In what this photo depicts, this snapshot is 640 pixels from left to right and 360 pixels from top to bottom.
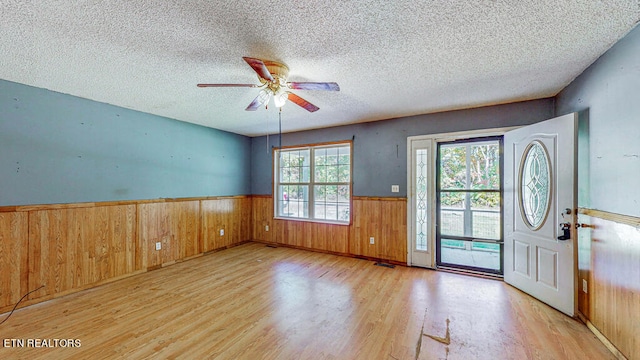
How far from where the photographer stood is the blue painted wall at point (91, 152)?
2633 mm

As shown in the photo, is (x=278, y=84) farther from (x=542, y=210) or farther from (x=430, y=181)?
→ (x=542, y=210)

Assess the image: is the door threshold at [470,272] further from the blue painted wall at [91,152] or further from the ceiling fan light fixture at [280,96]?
the blue painted wall at [91,152]

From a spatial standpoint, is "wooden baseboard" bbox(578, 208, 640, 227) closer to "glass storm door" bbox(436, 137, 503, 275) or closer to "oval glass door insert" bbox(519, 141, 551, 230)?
"oval glass door insert" bbox(519, 141, 551, 230)

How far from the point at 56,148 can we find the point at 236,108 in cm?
211

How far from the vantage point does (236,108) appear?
3.53m

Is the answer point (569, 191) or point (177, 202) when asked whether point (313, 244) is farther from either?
point (569, 191)

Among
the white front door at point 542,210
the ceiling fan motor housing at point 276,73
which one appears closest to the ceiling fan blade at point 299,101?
the ceiling fan motor housing at point 276,73

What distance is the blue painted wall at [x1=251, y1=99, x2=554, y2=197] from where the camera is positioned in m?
3.30

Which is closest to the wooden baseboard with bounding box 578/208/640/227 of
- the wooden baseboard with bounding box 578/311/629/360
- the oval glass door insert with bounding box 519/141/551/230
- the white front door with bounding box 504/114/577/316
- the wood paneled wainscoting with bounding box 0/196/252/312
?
the white front door with bounding box 504/114/577/316

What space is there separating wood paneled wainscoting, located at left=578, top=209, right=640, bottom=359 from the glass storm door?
1.26m

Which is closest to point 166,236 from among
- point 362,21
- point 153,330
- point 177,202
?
point 177,202

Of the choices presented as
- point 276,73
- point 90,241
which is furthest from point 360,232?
point 90,241

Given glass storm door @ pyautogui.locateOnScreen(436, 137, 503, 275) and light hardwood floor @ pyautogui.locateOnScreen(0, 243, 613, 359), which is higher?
glass storm door @ pyautogui.locateOnScreen(436, 137, 503, 275)

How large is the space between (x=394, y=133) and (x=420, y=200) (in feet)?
3.87
